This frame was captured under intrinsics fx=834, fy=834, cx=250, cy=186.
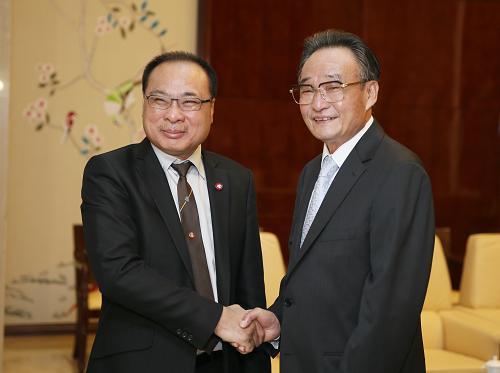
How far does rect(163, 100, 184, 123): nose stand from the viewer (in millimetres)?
2473

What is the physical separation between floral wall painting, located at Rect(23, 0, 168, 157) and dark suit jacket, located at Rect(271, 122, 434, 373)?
404cm

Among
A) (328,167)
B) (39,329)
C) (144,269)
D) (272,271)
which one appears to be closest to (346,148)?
(328,167)

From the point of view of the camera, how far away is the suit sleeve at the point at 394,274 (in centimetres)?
207

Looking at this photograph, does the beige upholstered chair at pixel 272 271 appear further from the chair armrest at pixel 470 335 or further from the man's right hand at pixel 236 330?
the man's right hand at pixel 236 330

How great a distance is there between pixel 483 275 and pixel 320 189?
8.34 feet

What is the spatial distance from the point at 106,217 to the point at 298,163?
13.7 ft

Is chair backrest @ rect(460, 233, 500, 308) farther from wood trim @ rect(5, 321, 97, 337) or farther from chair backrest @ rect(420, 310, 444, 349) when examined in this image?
wood trim @ rect(5, 321, 97, 337)

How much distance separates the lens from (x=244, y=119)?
6.38m

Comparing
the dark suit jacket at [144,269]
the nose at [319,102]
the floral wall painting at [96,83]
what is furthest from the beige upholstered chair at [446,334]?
the floral wall painting at [96,83]

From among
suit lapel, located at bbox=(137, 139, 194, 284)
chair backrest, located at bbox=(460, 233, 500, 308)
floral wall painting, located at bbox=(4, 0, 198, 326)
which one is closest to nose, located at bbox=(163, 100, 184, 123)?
suit lapel, located at bbox=(137, 139, 194, 284)

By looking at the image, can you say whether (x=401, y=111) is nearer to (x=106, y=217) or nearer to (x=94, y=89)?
(x=94, y=89)

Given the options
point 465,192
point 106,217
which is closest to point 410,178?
point 106,217

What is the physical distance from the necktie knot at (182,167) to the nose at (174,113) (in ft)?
0.48

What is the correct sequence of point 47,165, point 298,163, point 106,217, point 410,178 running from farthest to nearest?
point 298,163, point 47,165, point 106,217, point 410,178
